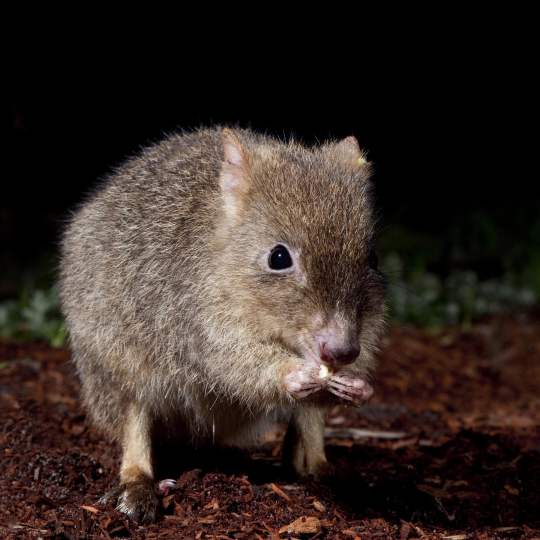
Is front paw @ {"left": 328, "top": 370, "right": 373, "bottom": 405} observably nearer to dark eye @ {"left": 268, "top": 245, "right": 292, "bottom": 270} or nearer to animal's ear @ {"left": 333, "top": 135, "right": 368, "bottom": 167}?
dark eye @ {"left": 268, "top": 245, "right": 292, "bottom": 270}

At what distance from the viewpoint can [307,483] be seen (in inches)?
189

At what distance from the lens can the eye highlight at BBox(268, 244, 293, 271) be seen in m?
4.22

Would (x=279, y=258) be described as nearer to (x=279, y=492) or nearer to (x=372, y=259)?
(x=372, y=259)

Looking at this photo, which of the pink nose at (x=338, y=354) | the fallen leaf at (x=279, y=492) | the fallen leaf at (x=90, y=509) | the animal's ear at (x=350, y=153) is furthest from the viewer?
the animal's ear at (x=350, y=153)

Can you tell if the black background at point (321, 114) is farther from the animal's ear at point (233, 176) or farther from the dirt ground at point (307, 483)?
the animal's ear at point (233, 176)

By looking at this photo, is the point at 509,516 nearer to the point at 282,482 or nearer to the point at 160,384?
the point at 282,482

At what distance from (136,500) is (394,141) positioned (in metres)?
8.52

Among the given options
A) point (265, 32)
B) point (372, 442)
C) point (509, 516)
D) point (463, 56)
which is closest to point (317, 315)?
point (509, 516)

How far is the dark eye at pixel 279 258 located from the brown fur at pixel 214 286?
0.05 metres

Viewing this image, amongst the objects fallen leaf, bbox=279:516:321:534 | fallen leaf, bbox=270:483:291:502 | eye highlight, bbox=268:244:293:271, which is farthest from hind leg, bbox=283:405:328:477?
eye highlight, bbox=268:244:293:271

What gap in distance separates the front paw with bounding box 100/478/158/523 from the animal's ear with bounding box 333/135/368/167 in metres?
1.95

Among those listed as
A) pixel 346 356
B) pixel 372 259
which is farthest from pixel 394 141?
pixel 346 356

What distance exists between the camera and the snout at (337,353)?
12.8 feet

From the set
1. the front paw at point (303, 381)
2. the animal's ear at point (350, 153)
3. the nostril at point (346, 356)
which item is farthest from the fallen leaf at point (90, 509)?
the animal's ear at point (350, 153)
